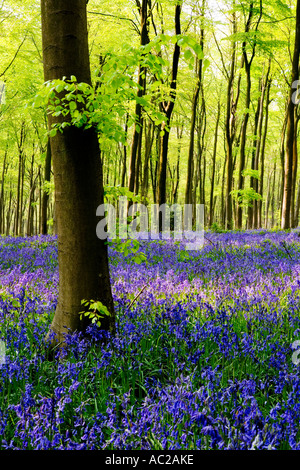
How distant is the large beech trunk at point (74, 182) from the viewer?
2.91 metres

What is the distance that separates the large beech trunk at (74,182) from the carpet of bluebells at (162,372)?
0.38 m

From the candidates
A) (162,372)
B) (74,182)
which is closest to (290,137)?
(74,182)

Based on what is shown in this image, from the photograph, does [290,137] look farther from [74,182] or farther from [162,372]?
[162,372]

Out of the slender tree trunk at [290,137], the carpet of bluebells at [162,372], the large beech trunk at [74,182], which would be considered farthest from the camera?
the slender tree trunk at [290,137]

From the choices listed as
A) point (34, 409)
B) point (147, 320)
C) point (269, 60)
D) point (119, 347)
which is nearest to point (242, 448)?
point (34, 409)

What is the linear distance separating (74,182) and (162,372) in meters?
1.72

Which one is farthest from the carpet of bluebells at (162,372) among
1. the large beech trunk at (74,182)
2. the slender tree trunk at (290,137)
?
the slender tree trunk at (290,137)

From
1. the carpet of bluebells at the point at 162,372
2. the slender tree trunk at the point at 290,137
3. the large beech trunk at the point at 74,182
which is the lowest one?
the carpet of bluebells at the point at 162,372

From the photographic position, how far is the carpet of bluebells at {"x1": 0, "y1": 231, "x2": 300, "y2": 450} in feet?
5.82

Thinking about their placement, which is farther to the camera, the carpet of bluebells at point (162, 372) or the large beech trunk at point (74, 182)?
the large beech trunk at point (74, 182)

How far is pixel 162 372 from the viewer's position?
9.05ft

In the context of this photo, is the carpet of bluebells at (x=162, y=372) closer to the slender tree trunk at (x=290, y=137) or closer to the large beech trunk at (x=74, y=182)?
the large beech trunk at (x=74, y=182)

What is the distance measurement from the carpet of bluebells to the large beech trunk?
38cm
